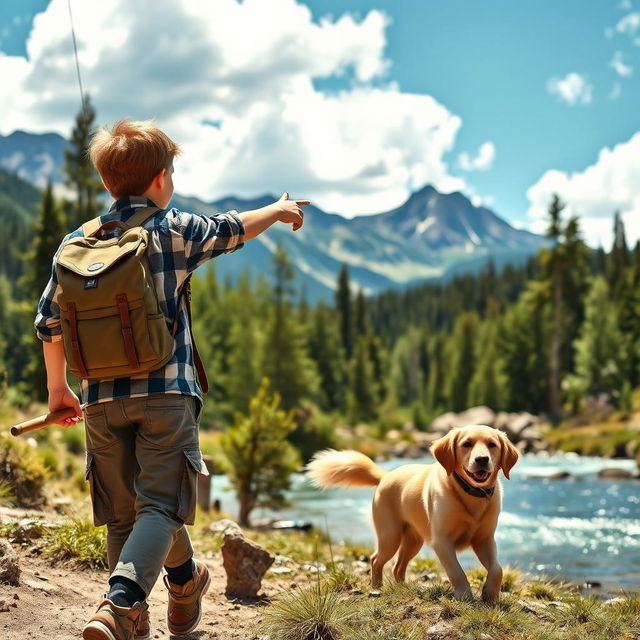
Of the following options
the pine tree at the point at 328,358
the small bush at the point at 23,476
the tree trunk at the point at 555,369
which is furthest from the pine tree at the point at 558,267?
the small bush at the point at 23,476

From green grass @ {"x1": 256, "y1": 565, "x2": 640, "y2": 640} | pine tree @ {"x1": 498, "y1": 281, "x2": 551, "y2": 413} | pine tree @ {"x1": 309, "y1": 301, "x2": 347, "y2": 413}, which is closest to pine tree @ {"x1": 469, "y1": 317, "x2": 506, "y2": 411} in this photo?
pine tree @ {"x1": 498, "y1": 281, "x2": 551, "y2": 413}

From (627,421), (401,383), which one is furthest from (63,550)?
(401,383)

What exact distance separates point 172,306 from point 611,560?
12.4 m

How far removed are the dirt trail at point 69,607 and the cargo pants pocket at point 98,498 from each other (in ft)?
2.89

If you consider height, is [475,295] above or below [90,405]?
above

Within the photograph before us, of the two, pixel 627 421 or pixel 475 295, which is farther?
pixel 475 295

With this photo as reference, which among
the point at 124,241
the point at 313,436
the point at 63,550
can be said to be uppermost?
the point at 124,241

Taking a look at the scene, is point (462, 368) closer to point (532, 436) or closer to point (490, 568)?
point (532, 436)

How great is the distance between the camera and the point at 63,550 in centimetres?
616

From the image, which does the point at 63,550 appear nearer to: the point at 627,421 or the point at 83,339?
the point at 83,339

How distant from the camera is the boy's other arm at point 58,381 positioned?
3902 millimetres

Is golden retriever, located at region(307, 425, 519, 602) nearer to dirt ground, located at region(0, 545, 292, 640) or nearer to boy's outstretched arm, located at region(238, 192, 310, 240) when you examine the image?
dirt ground, located at region(0, 545, 292, 640)

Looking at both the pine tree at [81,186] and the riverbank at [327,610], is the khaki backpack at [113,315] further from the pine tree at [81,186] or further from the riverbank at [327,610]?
the pine tree at [81,186]

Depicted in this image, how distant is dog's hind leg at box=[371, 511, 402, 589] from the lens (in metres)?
5.88
